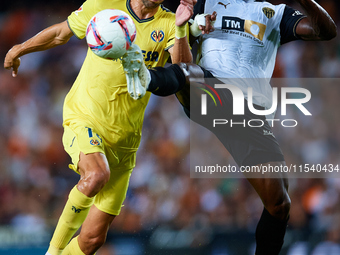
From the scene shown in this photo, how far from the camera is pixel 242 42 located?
3.17 meters

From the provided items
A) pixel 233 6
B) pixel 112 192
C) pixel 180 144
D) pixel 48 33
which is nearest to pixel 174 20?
pixel 233 6

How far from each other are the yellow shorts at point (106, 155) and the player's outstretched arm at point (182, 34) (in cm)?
76

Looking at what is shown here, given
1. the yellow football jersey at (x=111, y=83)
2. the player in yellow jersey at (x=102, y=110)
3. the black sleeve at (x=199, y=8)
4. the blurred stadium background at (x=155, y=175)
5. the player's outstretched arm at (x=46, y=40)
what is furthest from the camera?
the blurred stadium background at (x=155, y=175)

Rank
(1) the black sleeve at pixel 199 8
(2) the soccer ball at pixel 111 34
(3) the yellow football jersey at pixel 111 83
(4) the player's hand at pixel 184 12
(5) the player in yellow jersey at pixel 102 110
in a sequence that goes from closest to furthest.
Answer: (2) the soccer ball at pixel 111 34 → (4) the player's hand at pixel 184 12 → (5) the player in yellow jersey at pixel 102 110 → (3) the yellow football jersey at pixel 111 83 → (1) the black sleeve at pixel 199 8

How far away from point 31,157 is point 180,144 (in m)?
1.86

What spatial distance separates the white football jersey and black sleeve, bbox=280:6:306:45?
1.2 inches

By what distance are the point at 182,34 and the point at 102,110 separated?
75 cm

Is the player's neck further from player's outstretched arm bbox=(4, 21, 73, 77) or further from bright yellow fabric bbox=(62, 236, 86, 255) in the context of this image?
bright yellow fabric bbox=(62, 236, 86, 255)

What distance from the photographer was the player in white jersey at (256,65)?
9.76 ft

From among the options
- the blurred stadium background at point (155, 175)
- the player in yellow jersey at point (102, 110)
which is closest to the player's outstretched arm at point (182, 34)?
the player in yellow jersey at point (102, 110)

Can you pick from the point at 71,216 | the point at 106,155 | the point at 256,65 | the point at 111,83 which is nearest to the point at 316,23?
the point at 256,65

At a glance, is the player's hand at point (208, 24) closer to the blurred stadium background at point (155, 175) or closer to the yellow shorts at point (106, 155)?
the yellow shorts at point (106, 155)

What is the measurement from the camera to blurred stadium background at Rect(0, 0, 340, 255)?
4.97m

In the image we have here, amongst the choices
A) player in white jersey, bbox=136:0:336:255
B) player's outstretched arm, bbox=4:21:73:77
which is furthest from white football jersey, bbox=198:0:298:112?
player's outstretched arm, bbox=4:21:73:77
